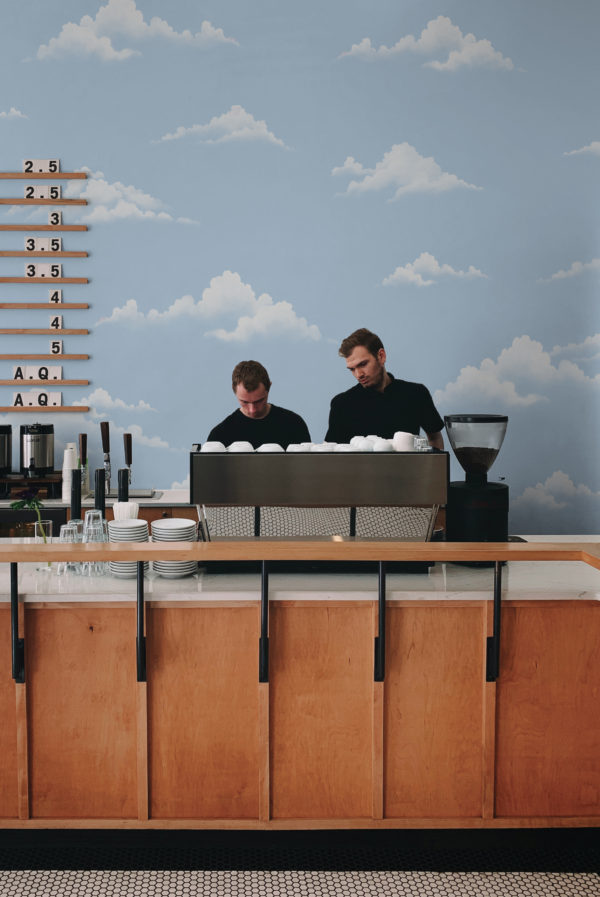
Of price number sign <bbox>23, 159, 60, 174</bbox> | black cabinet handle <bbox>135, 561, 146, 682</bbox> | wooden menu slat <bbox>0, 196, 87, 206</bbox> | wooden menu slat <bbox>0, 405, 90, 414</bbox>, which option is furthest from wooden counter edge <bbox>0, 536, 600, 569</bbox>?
price number sign <bbox>23, 159, 60, 174</bbox>

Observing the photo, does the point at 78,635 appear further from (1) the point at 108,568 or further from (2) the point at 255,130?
(2) the point at 255,130

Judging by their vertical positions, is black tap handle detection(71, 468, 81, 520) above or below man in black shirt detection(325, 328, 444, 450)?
below

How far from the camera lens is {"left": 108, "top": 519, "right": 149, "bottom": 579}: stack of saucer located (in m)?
2.19

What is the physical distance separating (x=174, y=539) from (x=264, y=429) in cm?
166

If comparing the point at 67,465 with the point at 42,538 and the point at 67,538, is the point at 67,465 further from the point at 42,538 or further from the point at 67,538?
the point at 67,538

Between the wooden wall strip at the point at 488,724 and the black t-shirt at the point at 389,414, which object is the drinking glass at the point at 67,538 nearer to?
the wooden wall strip at the point at 488,724

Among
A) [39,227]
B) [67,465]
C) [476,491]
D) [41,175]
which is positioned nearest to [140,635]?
[476,491]

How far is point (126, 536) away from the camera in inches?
88.3

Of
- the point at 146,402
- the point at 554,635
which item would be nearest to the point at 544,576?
the point at 554,635

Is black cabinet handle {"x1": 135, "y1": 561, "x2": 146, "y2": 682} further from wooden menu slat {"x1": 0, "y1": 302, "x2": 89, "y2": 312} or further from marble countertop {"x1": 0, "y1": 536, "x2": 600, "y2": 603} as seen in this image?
wooden menu slat {"x1": 0, "y1": 302, "x2": 89, "y2": 312}

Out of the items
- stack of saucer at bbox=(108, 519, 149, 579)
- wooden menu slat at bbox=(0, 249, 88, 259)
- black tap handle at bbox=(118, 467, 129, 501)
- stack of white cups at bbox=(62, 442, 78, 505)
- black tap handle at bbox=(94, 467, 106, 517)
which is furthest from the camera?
wooden menu slat at bbox=(0, 249, 88, 259)

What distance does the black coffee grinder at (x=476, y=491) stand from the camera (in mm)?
2332

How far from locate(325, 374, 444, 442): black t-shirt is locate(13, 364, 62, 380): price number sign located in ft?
5.29

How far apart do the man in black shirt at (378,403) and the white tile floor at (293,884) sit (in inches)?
88.9
